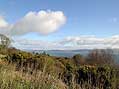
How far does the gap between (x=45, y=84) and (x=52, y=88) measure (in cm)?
29

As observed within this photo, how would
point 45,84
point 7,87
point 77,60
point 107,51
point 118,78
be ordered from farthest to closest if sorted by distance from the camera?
point 107,51 < point 77,60 < point 118,78 < point 45,84 < point 7,87

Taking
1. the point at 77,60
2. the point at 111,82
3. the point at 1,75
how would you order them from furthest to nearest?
the point at 77,60 < the point at 111,82 < the point at 1,75

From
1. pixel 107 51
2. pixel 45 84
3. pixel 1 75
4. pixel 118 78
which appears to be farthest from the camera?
pixel 107 51

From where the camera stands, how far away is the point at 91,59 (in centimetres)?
4616

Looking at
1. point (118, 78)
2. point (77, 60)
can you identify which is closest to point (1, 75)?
point (118, 78)

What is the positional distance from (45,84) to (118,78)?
833 cm

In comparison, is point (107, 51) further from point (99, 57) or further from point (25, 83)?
point (25, 83)

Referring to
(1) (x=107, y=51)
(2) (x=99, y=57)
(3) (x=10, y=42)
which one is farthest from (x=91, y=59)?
(3) (x=10, y=42)

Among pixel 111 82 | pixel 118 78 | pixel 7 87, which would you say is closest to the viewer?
pixel 7 87

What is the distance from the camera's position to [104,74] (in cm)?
1384

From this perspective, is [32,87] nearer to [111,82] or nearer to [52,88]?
[52,88]

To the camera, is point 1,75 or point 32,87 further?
point 1,75

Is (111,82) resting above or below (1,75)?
below

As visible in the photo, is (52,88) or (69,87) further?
(69,87)
